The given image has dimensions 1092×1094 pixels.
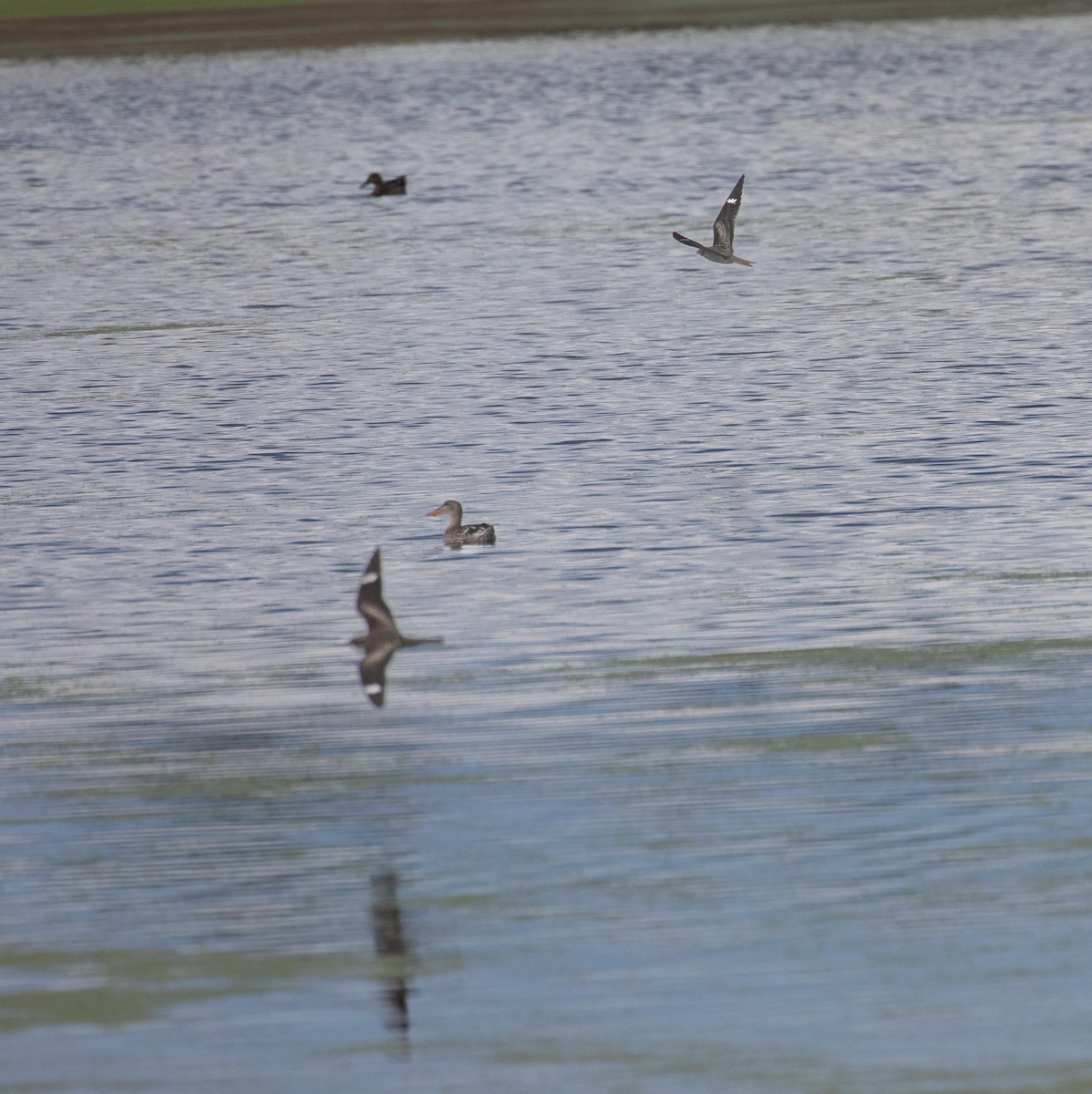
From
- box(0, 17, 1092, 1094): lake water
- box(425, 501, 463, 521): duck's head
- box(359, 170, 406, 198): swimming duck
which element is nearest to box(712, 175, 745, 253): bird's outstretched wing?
box(0, 17, 1092, 1094): lake water

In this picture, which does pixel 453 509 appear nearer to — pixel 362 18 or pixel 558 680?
pixel 558 680

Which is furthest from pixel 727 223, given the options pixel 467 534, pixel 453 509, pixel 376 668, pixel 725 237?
pixel 376 668

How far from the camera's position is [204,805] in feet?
35.3

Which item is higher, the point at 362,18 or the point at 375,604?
the point at 375,604

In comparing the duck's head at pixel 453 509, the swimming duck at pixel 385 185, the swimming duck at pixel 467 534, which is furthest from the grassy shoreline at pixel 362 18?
the swimming duck at pixel 467 534

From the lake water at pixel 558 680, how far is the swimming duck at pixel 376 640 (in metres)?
0.24

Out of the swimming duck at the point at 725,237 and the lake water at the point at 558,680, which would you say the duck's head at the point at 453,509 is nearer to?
the lake water at the point at 558,680

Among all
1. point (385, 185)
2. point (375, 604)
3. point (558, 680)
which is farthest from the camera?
point (385, 185)

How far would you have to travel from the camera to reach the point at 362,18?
309 feet

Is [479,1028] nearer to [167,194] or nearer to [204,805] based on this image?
[204,805]

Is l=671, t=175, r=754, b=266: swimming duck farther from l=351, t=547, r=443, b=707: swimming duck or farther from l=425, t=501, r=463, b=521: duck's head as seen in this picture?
l=351, t=547, r=443, b=707: swimming duck

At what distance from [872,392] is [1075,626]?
8214mm

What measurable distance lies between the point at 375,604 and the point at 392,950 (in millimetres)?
3008

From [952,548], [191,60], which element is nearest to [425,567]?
[952,548]
